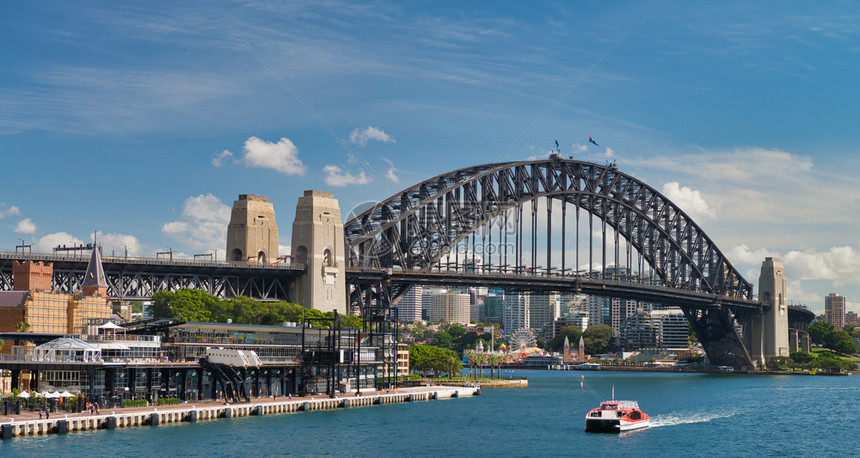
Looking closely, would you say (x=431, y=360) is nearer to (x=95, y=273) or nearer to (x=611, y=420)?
(x=95, y=273)

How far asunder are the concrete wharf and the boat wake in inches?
1097

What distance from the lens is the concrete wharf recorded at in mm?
73637

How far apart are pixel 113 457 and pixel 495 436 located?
30.7 meters

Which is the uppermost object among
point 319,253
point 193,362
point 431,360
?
point 319,253

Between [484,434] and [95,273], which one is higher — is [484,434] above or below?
below

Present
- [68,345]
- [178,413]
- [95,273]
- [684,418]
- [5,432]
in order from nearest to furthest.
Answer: [5,432] < [178,413] < [68,345] < [684,418] < [95,273]

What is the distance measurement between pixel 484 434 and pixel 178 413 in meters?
24.0

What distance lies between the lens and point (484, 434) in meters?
84.8

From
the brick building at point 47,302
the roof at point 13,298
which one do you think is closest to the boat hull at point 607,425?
the brick building at point 47,302

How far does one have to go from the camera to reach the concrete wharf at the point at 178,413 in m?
73.6

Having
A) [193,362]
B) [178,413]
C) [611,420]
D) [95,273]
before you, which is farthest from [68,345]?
[611,420]

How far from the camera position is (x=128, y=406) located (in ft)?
287

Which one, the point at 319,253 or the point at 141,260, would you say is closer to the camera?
the point at 141,260

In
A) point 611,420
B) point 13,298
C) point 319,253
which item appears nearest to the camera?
point 611,420
